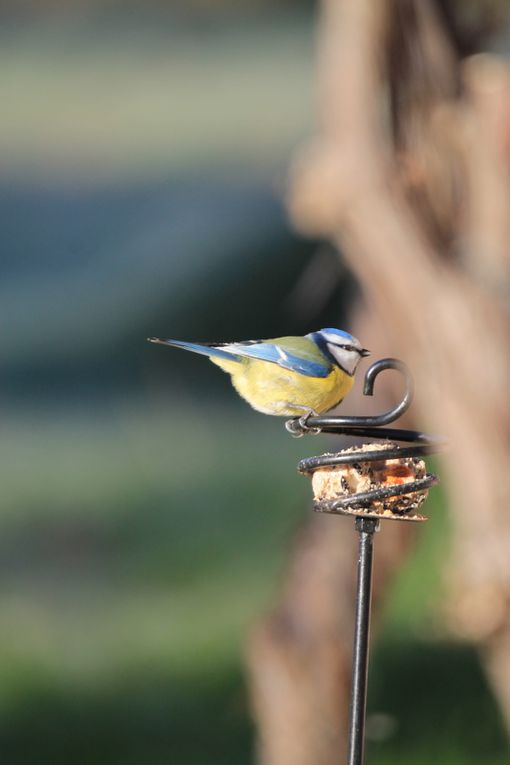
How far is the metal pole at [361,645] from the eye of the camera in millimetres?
691

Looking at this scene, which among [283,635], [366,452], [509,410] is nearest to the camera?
[366,452]

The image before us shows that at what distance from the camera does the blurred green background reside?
80.9 inches

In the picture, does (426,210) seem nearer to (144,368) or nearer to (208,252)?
(208,252)

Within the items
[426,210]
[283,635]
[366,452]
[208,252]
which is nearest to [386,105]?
[426,210]

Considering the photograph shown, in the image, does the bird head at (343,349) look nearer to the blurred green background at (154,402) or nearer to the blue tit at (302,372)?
the blue tit at (302,372)

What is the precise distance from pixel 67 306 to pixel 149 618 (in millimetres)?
634

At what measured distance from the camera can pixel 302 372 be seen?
756 mm

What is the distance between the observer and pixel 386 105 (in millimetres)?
1888

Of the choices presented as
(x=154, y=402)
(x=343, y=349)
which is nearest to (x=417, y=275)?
(x=154, y=402)

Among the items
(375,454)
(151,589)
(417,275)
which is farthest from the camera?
(151,589)

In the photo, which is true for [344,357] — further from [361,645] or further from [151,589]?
[151,589]

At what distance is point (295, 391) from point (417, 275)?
1154 mm

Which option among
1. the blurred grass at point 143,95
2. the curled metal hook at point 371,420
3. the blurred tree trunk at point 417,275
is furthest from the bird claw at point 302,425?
the blurred grass at point 143,95

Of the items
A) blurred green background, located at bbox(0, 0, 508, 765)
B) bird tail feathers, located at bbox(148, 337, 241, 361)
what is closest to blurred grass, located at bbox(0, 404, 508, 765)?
blurred green background, located at bbox(0, 0, 508, 765)
